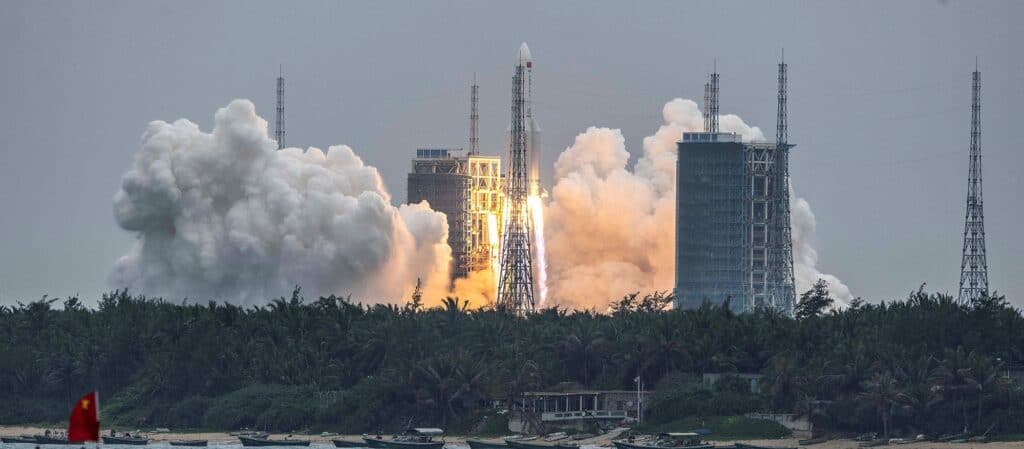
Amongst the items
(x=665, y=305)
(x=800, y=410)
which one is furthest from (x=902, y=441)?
(x=665, y=305)

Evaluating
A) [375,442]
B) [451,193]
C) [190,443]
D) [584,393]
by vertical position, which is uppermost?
[451,193]

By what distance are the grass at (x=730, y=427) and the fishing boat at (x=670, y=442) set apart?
1.84m

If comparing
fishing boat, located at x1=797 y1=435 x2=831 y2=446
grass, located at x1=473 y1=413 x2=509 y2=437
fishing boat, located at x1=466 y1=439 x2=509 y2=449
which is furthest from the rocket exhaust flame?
fishing boat, located at x1=797 y1=435 x2=831 y2=446

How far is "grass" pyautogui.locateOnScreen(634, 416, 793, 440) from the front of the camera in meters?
117

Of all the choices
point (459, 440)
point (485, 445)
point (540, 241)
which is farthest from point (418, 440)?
point (540, 241)

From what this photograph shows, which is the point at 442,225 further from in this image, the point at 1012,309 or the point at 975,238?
the point at 1012,309

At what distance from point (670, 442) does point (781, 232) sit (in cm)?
5608

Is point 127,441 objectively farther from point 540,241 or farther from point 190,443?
point 540,241

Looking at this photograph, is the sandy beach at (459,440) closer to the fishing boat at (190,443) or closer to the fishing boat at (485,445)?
the fishing boat at (190,443)

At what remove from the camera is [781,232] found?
6634 inches

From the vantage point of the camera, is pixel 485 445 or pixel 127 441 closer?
pixel 485 445

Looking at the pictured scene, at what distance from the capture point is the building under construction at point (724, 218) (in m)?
175

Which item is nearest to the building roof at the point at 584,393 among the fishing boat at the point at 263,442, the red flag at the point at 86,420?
the fishing boat at the point at 263,442

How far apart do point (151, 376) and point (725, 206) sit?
52.4 m
